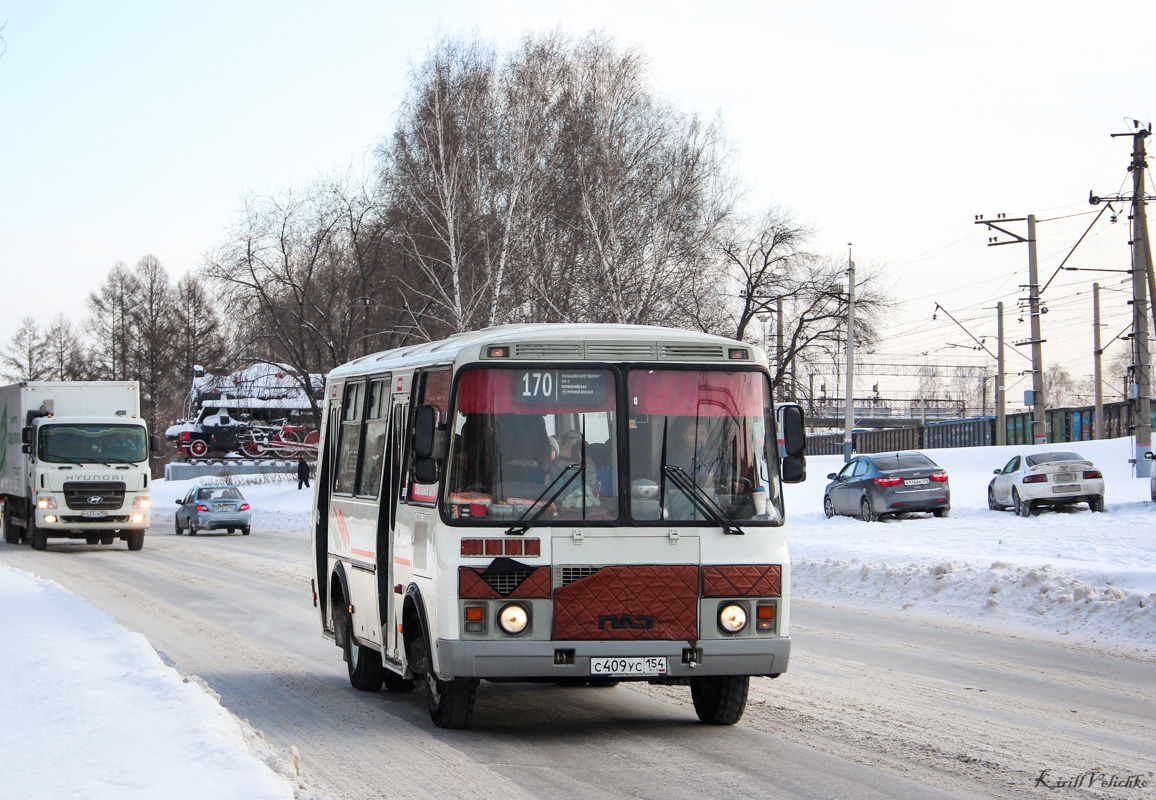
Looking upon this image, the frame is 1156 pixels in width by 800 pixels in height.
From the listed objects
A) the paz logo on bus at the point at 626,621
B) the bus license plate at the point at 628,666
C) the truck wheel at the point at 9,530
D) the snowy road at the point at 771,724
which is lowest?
the truck wheel at the point at 9,530

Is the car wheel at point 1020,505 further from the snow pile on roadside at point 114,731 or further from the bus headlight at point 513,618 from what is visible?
the bus headlight at point 513,618

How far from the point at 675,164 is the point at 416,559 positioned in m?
37.5

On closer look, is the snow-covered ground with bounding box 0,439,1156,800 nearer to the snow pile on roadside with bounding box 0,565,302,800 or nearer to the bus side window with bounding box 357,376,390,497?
the snow pile on roadside with bounding box 0,565,302,800

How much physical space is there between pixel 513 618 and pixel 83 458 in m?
24.5

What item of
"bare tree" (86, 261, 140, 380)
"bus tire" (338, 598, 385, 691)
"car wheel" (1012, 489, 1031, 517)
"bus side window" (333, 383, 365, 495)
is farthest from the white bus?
"bare tree" (86, 261, 140, 380)

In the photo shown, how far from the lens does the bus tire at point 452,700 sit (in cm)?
815

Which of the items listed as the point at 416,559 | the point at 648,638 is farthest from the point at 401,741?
the point at 648,638

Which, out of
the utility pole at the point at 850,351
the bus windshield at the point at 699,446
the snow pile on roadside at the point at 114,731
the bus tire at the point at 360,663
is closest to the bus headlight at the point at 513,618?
the bus windshield at the point at 699,446

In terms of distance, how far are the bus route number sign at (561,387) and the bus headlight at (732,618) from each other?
145cm

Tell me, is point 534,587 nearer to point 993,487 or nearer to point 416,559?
point 416,559

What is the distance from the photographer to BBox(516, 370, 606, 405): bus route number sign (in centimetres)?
799

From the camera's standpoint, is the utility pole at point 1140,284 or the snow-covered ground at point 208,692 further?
the utility pole at point 1140,284

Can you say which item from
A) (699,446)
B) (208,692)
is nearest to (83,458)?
(208,692)

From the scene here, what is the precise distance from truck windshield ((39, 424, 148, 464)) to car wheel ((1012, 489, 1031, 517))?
1950cm
